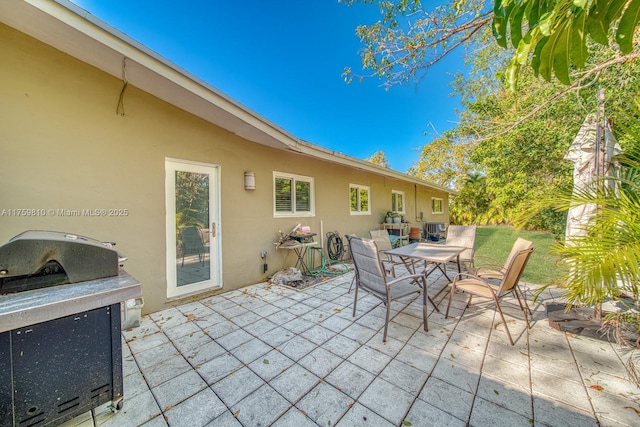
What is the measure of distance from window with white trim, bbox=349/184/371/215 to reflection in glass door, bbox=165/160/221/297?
4.16 m

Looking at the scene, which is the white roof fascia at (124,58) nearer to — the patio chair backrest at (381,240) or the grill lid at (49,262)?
the grill lid at (49,262)

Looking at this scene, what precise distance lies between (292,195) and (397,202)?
574 cm

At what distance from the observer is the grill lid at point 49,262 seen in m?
1.29

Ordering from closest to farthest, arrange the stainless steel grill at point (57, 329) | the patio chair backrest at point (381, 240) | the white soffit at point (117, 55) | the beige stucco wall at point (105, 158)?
1. the stainless steel grill at point (57, 329)
2. the white soffit at point (117, 55)
3. the beige stucco wall at point (105, 158)
4. the patio chair backrest at point (381, 240)

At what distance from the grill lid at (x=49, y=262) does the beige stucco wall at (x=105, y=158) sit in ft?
5.23

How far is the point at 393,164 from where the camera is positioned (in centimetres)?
2823

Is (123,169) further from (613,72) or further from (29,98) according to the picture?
(613,72)

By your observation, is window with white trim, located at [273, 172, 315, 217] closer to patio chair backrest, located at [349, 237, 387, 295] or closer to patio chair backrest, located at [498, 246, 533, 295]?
patio chair backrest, located at [349, 237, 387, 295]

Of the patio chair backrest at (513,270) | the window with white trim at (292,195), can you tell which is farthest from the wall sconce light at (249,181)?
the patio chair backrest at (513,270)

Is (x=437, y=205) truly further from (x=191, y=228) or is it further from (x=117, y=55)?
(x=117, y=55)

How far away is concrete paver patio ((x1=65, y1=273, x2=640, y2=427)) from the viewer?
61.2 inches

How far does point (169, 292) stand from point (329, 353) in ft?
8.49

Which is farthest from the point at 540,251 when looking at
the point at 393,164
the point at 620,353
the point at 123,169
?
the point at 393,164

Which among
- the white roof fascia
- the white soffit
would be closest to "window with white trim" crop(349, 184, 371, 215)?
the white roof fascia
